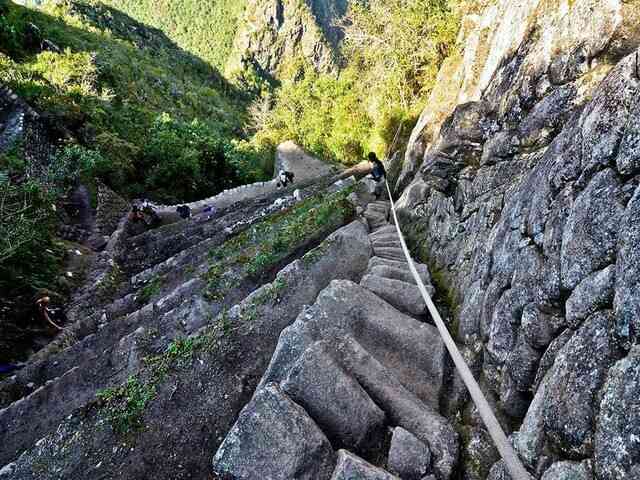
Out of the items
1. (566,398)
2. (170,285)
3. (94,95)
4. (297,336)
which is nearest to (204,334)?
(297,336)

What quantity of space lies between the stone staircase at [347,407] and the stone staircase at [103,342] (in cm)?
249

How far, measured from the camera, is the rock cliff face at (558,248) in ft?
8.02

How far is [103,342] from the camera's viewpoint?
26.3 ft

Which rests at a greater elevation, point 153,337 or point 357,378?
point 357,378

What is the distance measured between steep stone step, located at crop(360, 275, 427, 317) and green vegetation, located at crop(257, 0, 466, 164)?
12.6 meters

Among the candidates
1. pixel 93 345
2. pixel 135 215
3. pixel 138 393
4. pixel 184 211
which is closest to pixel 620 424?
pixel 138 393

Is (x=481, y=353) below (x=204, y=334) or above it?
above

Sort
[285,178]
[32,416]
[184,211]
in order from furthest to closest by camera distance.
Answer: [285,178] < [184,211] < [32,416]

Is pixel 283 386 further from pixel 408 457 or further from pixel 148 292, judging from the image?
pixel 148 292

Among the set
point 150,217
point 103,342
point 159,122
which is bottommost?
point 150,217

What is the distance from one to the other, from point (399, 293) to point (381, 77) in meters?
15.9

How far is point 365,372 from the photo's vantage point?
429 centimetres

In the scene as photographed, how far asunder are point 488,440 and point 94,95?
29.1m

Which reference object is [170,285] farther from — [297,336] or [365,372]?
[365,372]
